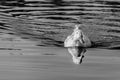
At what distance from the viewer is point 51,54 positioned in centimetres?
2064

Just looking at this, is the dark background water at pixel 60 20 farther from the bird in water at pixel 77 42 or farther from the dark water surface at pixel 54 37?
the bird in water at pixel 77 42

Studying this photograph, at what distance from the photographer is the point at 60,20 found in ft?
92.8

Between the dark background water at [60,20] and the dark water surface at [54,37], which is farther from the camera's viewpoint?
the dark background water at [60,20]

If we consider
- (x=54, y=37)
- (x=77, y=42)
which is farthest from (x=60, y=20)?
(x=77, y=42)

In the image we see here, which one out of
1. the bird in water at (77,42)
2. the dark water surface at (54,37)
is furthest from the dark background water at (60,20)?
the bird in water at (77,42)

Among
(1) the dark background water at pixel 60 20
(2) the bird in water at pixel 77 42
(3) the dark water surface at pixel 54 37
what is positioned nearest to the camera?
(3) the dark water surface at pixel 54 37

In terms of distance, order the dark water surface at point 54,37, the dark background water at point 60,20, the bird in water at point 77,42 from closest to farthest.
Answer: the dark water surface at point 54,37, the bird in water at point 77,42, the dark background water at point 60,20

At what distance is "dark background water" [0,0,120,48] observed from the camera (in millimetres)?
24359

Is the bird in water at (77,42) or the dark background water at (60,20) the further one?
the dark background water at (60,20)

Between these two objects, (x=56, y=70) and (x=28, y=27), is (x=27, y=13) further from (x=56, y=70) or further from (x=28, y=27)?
(x=56, y=70)

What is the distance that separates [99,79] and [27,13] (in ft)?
50.2

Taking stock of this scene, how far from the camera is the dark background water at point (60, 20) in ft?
79.9

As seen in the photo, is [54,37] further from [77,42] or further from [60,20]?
[60,20]

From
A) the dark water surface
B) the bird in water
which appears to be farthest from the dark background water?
the bird in water
